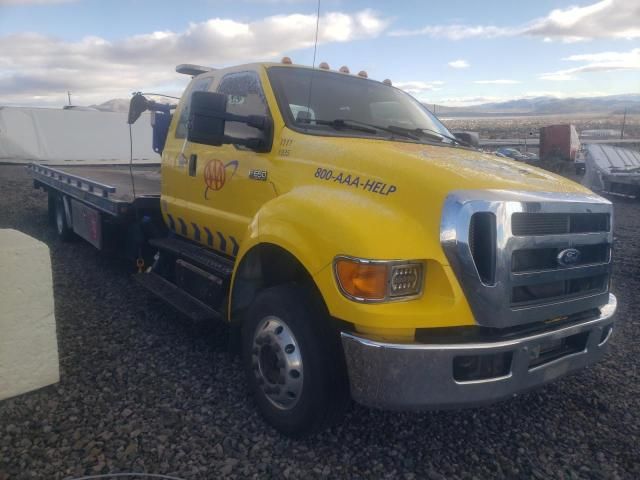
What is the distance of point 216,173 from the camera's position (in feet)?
13.7

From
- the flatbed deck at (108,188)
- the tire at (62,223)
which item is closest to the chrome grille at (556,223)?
the flatbed deck at (108,188)

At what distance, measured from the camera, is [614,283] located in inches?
260

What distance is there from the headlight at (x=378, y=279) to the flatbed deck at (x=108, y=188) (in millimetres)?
3356

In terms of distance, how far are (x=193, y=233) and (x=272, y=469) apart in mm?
2325

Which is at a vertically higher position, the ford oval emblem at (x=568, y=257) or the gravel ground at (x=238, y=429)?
the ford oval emblem at (x=568, y=257)

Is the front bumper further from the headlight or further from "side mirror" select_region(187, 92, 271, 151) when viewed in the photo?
"side mirror" select_region(187, 92, 271, 151)

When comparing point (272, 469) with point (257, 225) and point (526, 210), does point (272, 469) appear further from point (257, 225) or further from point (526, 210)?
point (526, 210)

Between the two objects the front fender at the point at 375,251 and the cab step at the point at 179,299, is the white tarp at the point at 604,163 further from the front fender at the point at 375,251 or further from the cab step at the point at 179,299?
the front fender at the point at 375,251

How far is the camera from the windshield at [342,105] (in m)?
3.79

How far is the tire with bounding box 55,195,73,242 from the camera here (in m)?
7.95

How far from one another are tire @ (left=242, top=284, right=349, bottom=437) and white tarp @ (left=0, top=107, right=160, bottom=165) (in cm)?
1632

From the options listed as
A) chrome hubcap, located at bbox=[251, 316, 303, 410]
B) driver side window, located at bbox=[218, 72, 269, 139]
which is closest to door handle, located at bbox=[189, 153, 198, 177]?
driver side window, located at bbox=[218, 72, 269, 139]

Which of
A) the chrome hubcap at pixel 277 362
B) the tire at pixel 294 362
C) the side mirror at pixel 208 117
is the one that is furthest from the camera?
the side mirror at pixel 208 117

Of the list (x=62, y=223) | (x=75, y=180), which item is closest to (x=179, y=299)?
(x=75, y=180)
